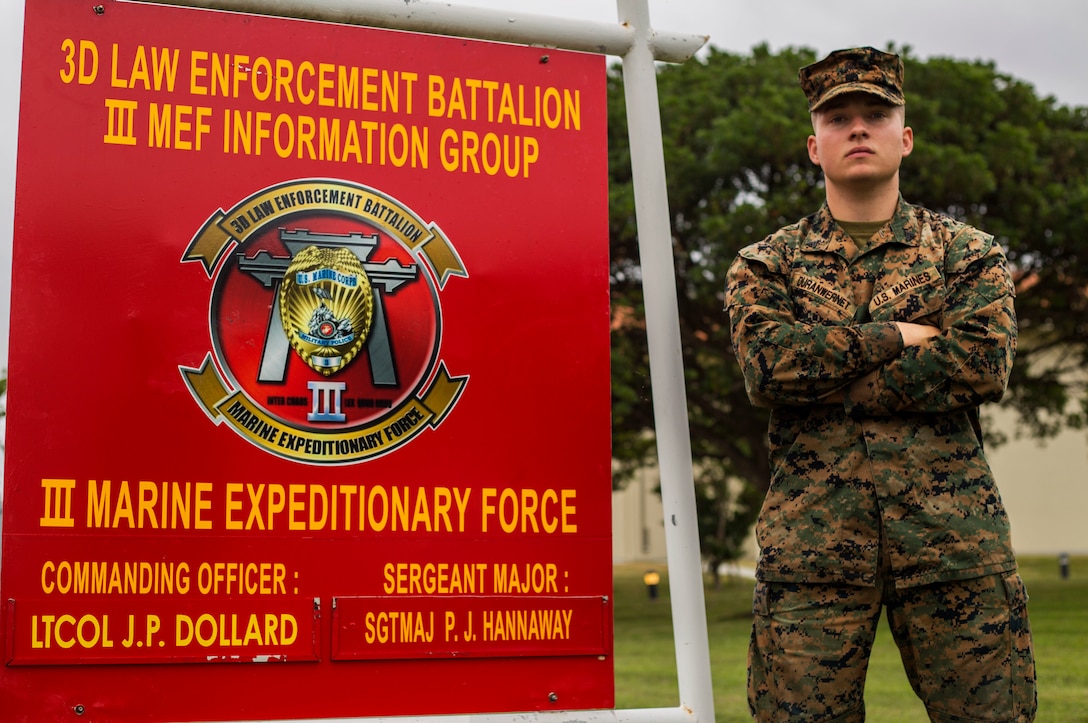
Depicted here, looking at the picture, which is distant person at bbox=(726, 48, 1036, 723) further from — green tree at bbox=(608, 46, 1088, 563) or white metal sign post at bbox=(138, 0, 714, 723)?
green tree at bbox=(608, 46, 1088, 563)

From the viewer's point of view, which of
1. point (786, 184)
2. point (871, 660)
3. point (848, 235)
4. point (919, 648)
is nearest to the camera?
point (919, 648)

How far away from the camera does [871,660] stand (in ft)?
31.0

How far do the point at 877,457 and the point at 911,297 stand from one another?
36 centimetres

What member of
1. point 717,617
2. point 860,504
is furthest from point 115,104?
point 717,617

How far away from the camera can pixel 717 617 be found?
49.4 feet

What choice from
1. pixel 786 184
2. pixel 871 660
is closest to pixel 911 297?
pixel 871 660

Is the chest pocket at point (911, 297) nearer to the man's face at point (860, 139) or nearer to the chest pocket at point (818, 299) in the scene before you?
the chest pocket at point (818, 299)

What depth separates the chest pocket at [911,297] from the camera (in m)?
2.61

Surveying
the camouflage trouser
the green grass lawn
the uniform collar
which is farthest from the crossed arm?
the green grass lawn

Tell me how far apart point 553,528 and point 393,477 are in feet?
1.16

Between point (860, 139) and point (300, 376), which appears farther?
point (860, 139)

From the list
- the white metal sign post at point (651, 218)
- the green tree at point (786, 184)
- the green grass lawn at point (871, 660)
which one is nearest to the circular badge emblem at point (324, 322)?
the white metal sign post at point (651, 218)

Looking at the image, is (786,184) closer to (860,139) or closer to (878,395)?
(860,139)

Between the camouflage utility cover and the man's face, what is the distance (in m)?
0.13
